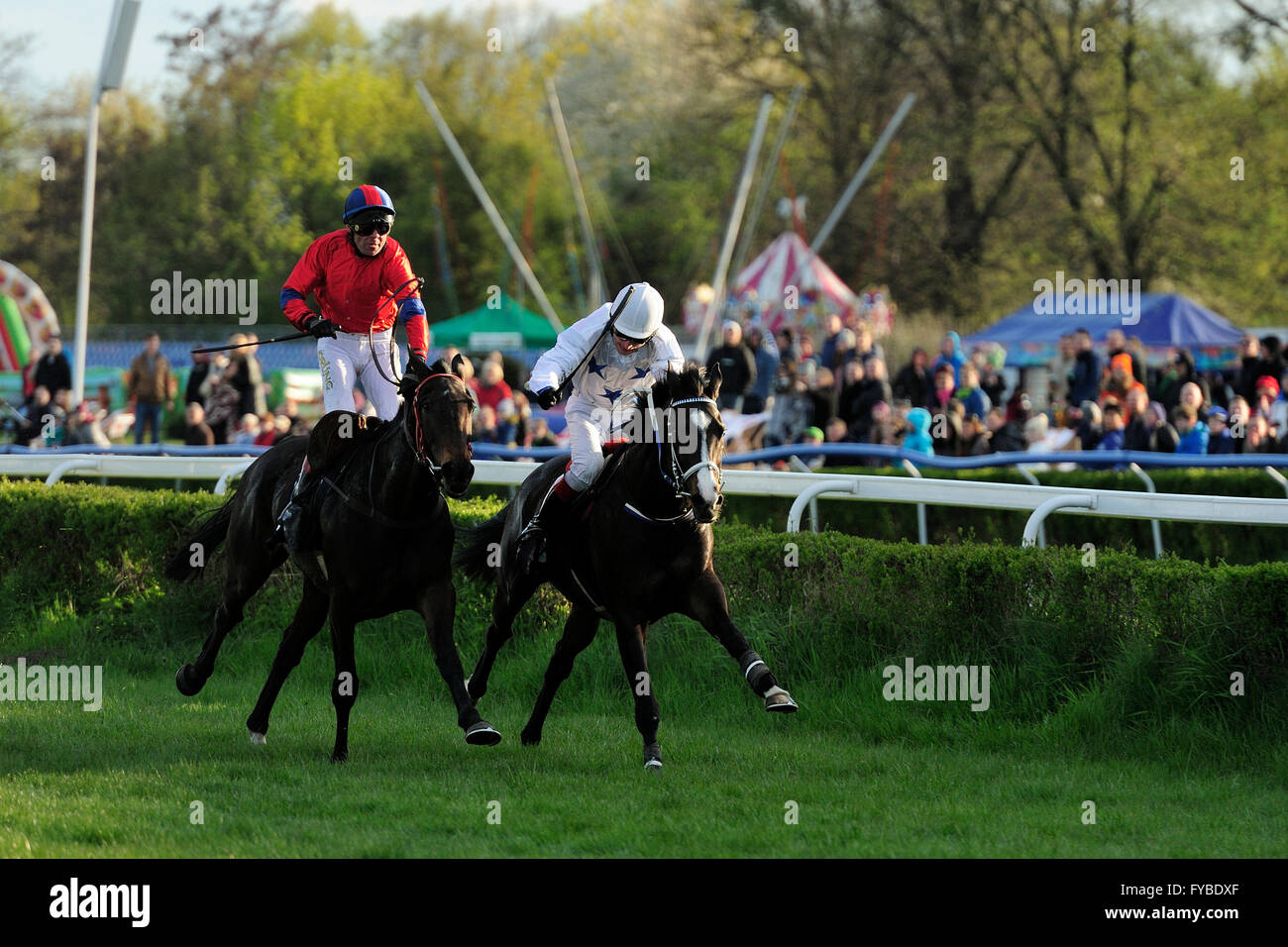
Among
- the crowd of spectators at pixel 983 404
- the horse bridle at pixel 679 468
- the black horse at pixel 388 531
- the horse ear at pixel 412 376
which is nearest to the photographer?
the horse bridle at pixel 679 468

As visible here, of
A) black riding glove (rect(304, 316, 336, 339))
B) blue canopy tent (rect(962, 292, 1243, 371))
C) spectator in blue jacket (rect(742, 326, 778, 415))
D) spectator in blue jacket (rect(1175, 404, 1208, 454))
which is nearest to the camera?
black riding glove (rect(304, 316, 336, 339))

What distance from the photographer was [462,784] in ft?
22.2

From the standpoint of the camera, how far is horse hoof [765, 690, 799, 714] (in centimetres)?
657

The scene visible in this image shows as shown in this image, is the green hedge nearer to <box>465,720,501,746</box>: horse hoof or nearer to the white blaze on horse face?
the white blaze on horse face

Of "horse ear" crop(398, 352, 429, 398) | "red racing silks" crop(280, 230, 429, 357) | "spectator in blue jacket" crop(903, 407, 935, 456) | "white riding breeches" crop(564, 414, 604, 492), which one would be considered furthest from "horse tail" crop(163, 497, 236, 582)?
"spectator in blue jacket" crop(903, 407, 935, 456)

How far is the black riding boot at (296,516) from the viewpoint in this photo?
7.82 meters

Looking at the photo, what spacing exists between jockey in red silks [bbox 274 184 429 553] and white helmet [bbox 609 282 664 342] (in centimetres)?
93

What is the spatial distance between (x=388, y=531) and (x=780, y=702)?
1.94 meters

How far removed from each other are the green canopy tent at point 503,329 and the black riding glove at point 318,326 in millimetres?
17403

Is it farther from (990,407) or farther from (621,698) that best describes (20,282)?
(621,698)

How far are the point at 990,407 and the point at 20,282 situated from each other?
1802 cm

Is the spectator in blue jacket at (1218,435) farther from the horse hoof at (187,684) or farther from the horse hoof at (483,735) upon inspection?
the horse hoof at (483,735)

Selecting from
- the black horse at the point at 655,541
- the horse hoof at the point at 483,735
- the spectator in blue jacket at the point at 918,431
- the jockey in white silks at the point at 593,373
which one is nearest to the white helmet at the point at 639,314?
the jockey in white silks at the point at 593,373

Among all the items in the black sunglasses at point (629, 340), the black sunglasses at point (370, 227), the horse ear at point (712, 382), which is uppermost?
the black sunglasses at point (370, 227)
